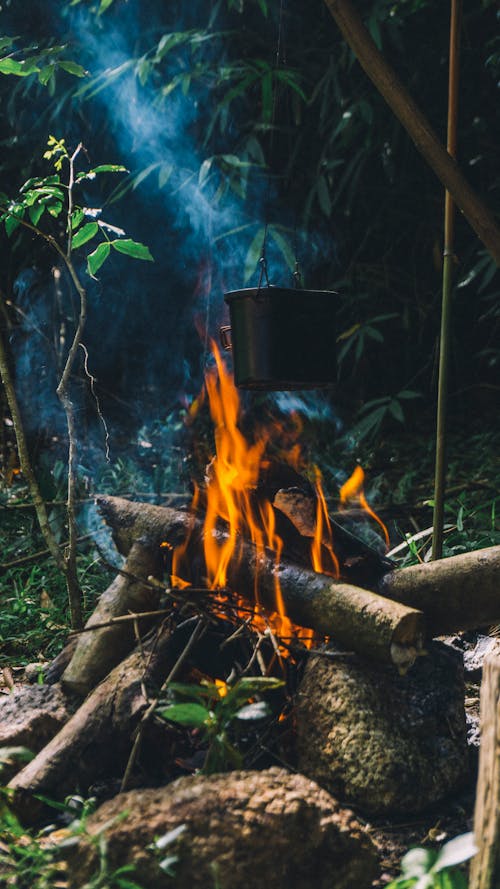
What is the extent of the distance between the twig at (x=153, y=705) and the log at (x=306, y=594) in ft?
0.62

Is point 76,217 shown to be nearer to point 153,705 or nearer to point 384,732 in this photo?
point 153,705

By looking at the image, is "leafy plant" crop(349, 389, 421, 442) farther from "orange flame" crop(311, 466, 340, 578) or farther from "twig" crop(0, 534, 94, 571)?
"orange flame" crop(311, 466, 340, 578)

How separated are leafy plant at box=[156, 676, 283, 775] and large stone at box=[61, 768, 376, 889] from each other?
13cm

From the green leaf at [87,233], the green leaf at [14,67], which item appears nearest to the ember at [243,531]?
the green leaf at [87,233]

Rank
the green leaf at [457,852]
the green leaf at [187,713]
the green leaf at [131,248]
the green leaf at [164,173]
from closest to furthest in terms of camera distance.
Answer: the green leaf at [457,852] < the green leaf at [187,713] < the green leaf at [131,248] < the green leaf at [164,173]

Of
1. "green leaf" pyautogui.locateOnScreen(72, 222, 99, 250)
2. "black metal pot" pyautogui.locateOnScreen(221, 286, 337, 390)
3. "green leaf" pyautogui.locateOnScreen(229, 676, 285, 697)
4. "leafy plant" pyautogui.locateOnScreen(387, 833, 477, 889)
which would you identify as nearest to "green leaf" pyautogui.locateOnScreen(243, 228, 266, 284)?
"green leaf" pyautogui.locateOnScreen(72, 222, 99, 250)

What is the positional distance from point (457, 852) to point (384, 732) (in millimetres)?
703

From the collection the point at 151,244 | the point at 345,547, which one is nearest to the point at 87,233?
the point at 345,547

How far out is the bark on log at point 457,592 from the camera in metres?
2.22

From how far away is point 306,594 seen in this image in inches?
88.0

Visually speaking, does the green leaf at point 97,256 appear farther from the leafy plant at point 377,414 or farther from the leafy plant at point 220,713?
the leafy plant at point 377,414

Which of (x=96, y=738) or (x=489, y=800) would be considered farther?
(x=96, y=738)

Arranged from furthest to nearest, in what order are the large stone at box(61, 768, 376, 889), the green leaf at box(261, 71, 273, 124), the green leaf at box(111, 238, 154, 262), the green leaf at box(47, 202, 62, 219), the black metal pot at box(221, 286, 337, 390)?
the green leaf at box(261, 71, 273, 124) → the green leaf at box(47, 202, 62, 219) → the green leaf at box(111, 238, 154, 262) → the black metal pot at box(221, 286, 337, 390) → the large stone at box(61, 768, 376, 889)

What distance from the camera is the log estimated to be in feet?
6.67
